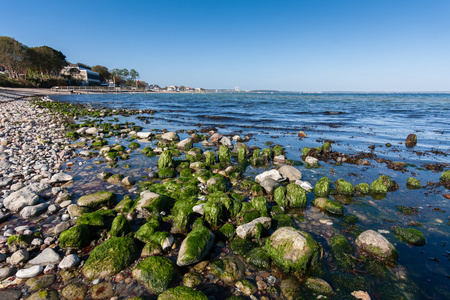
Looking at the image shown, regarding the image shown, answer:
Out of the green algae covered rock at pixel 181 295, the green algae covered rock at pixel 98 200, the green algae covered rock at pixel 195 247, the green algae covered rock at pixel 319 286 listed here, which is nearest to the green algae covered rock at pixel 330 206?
the green algae covered rock at pixel 319 286

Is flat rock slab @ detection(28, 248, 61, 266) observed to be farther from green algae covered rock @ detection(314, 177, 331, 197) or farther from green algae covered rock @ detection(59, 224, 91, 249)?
green algae covered rock @ detection(314, 177, 331, 197)

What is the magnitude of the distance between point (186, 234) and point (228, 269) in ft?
5.14

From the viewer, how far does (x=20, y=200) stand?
6129mm

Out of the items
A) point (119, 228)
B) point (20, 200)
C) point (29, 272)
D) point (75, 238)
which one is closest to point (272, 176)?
point (119, 228)

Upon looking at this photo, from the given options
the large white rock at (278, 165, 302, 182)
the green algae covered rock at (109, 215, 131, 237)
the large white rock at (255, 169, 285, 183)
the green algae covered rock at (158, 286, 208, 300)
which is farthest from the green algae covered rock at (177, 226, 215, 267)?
the large white rock at (278, 165, 302, 182)

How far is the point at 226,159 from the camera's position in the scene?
1091cm

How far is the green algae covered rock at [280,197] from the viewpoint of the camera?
22.7 feet

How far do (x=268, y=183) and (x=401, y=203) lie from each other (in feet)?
14.4

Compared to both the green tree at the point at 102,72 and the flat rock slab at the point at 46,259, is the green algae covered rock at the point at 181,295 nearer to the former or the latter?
the flat rock slab at the point at 46,259

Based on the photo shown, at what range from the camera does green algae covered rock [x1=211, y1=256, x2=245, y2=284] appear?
13.8 ft

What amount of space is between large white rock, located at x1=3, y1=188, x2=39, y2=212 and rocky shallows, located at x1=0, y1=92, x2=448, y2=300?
0.03 m

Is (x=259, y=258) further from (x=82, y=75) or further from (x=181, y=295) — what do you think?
(x=82, y=75)

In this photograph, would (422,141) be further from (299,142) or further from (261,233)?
(261,233)

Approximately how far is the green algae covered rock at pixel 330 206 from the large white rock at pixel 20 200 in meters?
8.44
